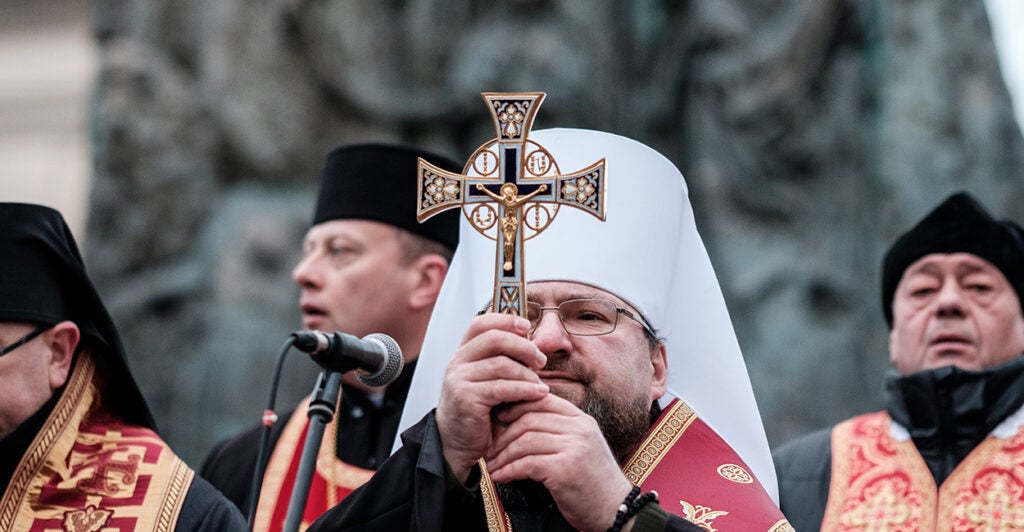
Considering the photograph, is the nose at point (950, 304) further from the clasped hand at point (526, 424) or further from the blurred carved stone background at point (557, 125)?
the blurred carved stone background at point (557, 125)

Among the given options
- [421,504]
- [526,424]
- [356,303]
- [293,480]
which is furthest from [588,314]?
[293,480]

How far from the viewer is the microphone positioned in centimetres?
347

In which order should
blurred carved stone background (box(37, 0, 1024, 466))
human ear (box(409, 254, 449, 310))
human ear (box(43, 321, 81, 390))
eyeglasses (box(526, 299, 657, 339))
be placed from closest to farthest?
eyeglasses (box(526, 299, 657, 339)) < human ear (box(43, 321, 81, 390)) < human ear (box(409, 254, 449, 310)) < blurred carved stone background (box(37, 0, 1024, 466))

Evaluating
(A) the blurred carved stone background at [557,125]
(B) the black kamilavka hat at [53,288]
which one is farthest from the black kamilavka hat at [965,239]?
(A) the blurred carved stone background at [557,125]

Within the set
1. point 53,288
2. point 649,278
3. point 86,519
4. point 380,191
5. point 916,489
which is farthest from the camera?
point 380,191

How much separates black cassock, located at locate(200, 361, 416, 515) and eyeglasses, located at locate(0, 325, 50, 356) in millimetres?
1166

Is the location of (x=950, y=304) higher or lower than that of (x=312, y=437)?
higher

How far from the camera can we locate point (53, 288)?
4.53m

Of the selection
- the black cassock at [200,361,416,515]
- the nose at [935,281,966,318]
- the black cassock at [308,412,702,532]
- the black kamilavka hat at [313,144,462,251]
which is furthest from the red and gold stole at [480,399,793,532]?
the black kamilavka hat at [313,144,462,251]

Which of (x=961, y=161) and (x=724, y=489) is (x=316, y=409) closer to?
(x=724, y=489)

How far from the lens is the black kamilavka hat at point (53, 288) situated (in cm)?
445

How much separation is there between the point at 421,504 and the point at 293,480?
206 cm

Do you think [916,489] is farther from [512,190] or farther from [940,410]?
[512,190]

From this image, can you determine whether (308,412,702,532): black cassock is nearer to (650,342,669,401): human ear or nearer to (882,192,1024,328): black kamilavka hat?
(650,342,669,401): human ear
